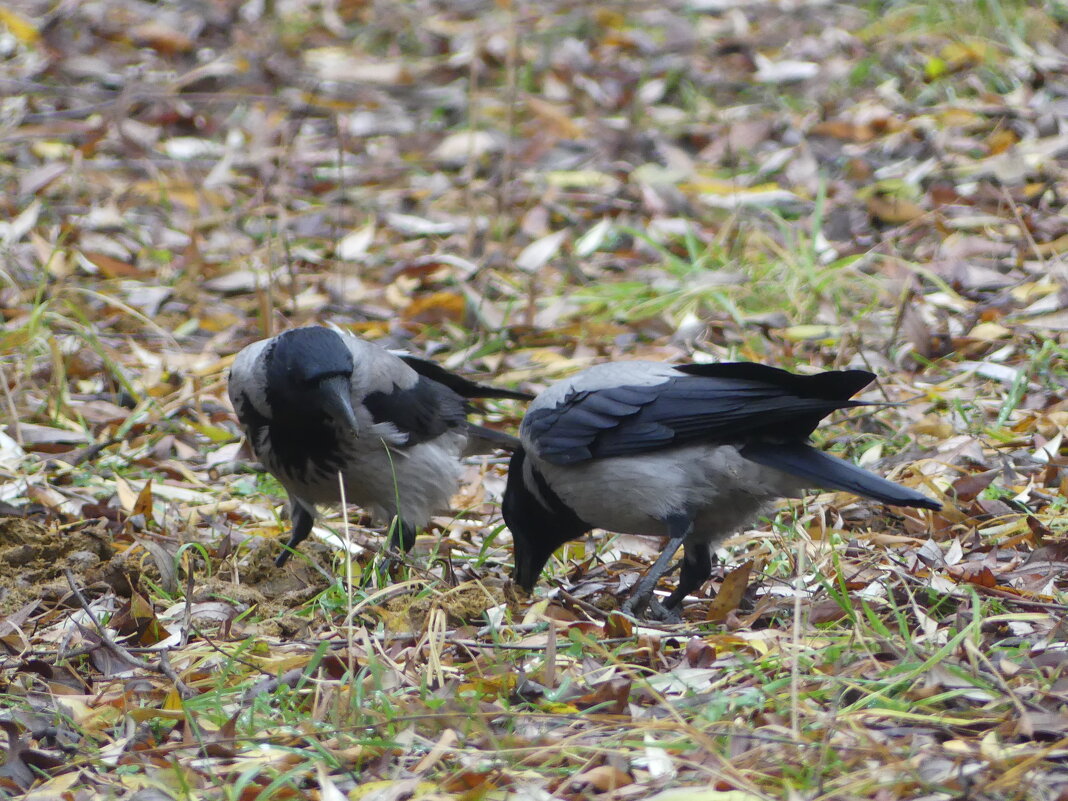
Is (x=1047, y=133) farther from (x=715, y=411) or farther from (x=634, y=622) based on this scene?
(x=634, y=622)

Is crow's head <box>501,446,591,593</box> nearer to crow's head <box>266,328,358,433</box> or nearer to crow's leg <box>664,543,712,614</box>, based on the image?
crow's leg <box>664,543,712,614</box>

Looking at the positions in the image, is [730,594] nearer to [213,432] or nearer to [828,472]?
[828,472]

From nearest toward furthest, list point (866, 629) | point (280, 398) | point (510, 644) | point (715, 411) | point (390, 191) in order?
point (866, 629) → point (510, 644) → point (715, 411) → point (280, 398) → point (390, 191)

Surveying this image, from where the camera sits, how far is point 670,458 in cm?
480

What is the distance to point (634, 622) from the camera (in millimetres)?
4352

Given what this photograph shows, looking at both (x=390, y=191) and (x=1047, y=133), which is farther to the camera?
(x=390, y=191)

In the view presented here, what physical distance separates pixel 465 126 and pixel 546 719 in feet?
24.5

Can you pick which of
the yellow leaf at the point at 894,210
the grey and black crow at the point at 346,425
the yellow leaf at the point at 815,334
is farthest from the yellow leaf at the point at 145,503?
the yellow leaf at the point at 894,210

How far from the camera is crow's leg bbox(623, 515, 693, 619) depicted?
183 inches

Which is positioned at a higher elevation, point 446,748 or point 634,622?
point 446,748

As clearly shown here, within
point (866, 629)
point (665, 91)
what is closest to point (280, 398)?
point (866, 629)

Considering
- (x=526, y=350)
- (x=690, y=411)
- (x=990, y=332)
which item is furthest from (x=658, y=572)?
(x=526, y=350)

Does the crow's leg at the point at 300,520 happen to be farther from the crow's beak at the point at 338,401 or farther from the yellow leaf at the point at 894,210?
the yellow leaf at the point at 894,210

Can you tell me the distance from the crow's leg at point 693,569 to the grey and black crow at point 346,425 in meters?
1.09
